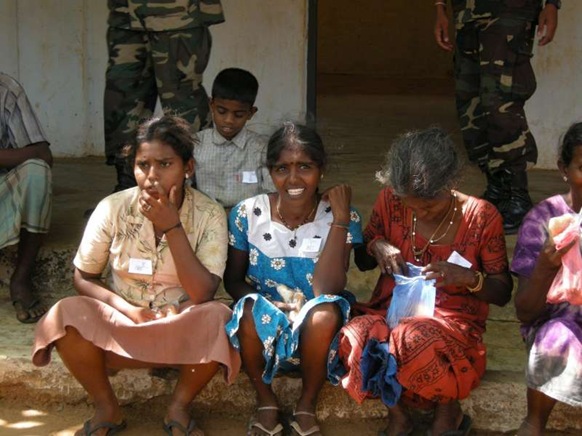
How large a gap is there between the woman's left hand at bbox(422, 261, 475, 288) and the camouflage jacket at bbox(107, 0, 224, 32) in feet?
6.07

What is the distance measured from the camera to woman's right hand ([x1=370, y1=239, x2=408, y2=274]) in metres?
3.27

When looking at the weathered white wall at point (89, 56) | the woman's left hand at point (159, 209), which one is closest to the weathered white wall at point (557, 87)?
the weathered white wall at point (89, 56)

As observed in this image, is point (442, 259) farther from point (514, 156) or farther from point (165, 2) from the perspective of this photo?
point (165, 2)

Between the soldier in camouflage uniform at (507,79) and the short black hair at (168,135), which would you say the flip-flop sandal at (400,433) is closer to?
the short black hair at (168,135)

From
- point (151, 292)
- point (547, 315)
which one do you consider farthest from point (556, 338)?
point (151, 292)

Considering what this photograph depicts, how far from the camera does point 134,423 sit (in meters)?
3.51

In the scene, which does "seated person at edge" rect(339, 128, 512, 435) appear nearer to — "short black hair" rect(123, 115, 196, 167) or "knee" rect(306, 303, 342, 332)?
"knee" rect(306, 303, 342, 332)

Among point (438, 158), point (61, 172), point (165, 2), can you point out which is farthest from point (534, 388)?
point (61, 172)

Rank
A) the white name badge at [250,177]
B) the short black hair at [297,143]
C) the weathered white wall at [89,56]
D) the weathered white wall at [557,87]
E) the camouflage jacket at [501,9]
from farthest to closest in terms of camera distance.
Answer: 1. the weathered white wall at [89,56]
2. the weathered white wall at [557,87]
3. the camouflage jacket at [501,9]
4. the white name badge at [250,177]
5. the short black hair at [297,143]

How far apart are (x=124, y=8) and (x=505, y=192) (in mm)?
1981

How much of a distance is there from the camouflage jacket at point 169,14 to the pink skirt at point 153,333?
5.25 feet

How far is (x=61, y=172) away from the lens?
19.4 ft

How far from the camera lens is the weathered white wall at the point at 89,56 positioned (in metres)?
6.23

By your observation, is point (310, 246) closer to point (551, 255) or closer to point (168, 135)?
point (168, 135)
